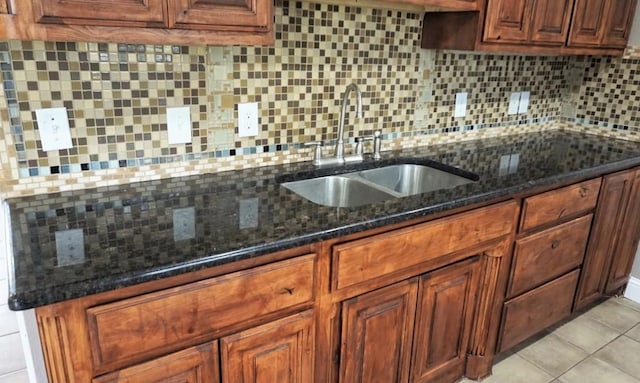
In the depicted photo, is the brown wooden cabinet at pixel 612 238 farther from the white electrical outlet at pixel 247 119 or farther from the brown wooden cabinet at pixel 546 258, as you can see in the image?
the white electrical outlet at pixel 247 119

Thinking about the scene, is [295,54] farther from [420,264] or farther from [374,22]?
[420,264]

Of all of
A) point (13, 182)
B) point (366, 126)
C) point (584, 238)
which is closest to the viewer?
point (13, 182)

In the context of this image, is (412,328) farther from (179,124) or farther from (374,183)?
(179,124)

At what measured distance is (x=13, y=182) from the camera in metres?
1.43

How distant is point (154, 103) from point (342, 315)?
3.07 ft

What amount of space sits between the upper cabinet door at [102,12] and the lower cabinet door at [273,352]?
841 millimetres

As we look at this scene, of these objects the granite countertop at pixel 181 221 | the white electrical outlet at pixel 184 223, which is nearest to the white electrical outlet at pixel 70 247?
the granite countertop at pixel 181 221

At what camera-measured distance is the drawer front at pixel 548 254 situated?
6.53 feet

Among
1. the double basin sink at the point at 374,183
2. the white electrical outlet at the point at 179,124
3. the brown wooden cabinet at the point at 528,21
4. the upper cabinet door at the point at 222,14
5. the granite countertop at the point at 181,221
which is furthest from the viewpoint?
the brown wooden cabinet at the point at 528,21

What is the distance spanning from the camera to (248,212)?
141 cm

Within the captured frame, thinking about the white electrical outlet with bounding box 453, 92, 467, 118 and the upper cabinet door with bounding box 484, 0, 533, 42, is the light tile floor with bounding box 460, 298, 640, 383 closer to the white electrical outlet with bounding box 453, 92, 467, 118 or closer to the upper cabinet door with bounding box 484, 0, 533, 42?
the white electrical outlet with bounding box 453, 92, 467, 118

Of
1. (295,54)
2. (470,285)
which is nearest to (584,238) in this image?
(470,285)

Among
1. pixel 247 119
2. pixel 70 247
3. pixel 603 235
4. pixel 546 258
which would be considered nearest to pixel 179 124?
pixel 247 119

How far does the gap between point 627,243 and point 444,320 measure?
4.89 ft
